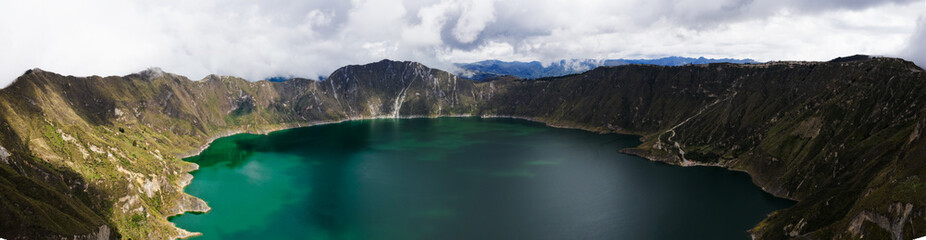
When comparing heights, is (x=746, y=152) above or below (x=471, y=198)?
above

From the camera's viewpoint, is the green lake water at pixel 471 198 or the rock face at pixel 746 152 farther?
the green lake water at pixel 471 198

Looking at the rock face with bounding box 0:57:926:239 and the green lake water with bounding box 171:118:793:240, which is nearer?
the rock face with bounding box 0:57:926:239

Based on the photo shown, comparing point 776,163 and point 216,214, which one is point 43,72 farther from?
point 776,163

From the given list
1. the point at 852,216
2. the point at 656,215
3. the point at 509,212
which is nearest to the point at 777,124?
the point at 656,215

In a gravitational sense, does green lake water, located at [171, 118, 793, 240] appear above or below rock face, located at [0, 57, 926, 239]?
below

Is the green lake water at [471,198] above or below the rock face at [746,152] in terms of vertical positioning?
below

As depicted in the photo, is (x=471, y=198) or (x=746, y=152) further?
(x=746, y=152)

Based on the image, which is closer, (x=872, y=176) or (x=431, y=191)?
(x=872, y=176)

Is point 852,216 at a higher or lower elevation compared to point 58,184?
lower
